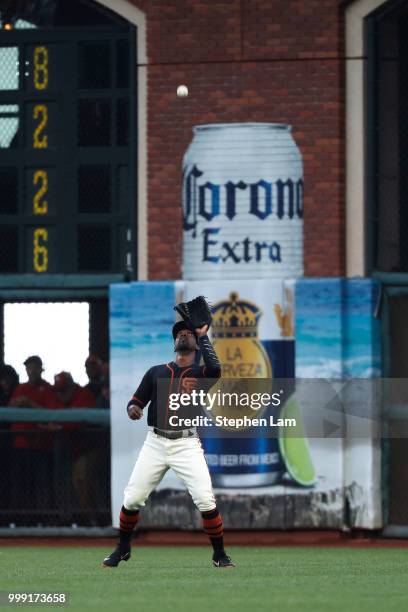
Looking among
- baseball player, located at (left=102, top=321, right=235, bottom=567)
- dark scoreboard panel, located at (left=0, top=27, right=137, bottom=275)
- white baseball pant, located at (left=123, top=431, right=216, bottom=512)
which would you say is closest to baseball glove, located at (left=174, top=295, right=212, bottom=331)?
baseball player, located at (left=102, top=321, right=235, bottom=567)

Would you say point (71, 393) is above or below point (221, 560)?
above

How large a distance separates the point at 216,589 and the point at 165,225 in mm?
6648

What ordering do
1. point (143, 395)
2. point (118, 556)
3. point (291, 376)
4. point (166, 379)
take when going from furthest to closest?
1. point (291, 376)
2. point (118, 556)
3. point (143, 395)
4. point (166, 379)

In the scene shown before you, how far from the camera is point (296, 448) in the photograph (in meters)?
17.0

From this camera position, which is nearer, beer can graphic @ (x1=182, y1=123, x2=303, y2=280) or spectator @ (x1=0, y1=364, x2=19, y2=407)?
beer can graphic @ (x1=182, y1=123, x2=303, y2=280)

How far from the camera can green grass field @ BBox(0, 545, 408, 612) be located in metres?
10.5

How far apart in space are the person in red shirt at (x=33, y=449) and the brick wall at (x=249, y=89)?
172cm

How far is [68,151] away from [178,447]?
575 centimetres

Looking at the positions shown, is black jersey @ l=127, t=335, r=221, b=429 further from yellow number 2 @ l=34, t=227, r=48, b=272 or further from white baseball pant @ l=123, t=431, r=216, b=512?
yellow number 2 @ l=34, t=227, r=48, b=272

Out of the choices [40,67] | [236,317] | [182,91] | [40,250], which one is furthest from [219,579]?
[40,67]

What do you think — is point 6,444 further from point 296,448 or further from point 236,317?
point 296,448

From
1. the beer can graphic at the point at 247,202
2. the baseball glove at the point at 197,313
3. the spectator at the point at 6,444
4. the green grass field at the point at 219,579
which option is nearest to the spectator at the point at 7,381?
the spectator at the point at 6,444

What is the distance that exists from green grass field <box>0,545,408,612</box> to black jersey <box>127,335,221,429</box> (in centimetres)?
123

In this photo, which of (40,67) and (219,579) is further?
(40,67)
